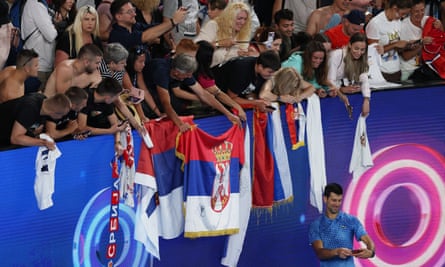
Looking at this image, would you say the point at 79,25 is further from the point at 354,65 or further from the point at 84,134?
the point at 354,65

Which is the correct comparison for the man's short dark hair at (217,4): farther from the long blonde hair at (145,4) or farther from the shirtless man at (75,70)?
the shirtless man at (75,70)

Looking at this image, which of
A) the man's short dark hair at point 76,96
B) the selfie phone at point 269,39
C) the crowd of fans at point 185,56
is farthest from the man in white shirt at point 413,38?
the man's short dark hair at point 76,96

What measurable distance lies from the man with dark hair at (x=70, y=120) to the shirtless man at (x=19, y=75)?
36 cm

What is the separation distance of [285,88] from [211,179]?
4.24 feet

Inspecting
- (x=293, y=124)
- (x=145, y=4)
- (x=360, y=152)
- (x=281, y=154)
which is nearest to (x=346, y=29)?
(x=293, y=124)

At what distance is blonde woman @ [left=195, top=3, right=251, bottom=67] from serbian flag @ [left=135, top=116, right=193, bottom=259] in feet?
3.13

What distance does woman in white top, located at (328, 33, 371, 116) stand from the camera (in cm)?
1241

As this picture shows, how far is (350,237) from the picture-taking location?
1132 cm

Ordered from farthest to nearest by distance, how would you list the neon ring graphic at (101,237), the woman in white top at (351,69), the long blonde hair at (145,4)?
the woman in white top at (351,69) < the long blonde hair at (145,4) < the neon ring graphic at (101,237)

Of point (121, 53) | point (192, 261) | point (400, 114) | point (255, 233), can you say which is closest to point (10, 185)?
point (121, 53)

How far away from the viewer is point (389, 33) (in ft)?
42.9

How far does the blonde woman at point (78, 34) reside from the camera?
426 inches

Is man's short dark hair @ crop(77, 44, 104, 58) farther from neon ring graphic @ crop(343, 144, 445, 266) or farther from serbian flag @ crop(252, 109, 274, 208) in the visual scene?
neon ring graphic @ crop(343, 144, 445, 266)

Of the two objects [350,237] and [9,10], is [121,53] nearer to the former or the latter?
[9,10]
